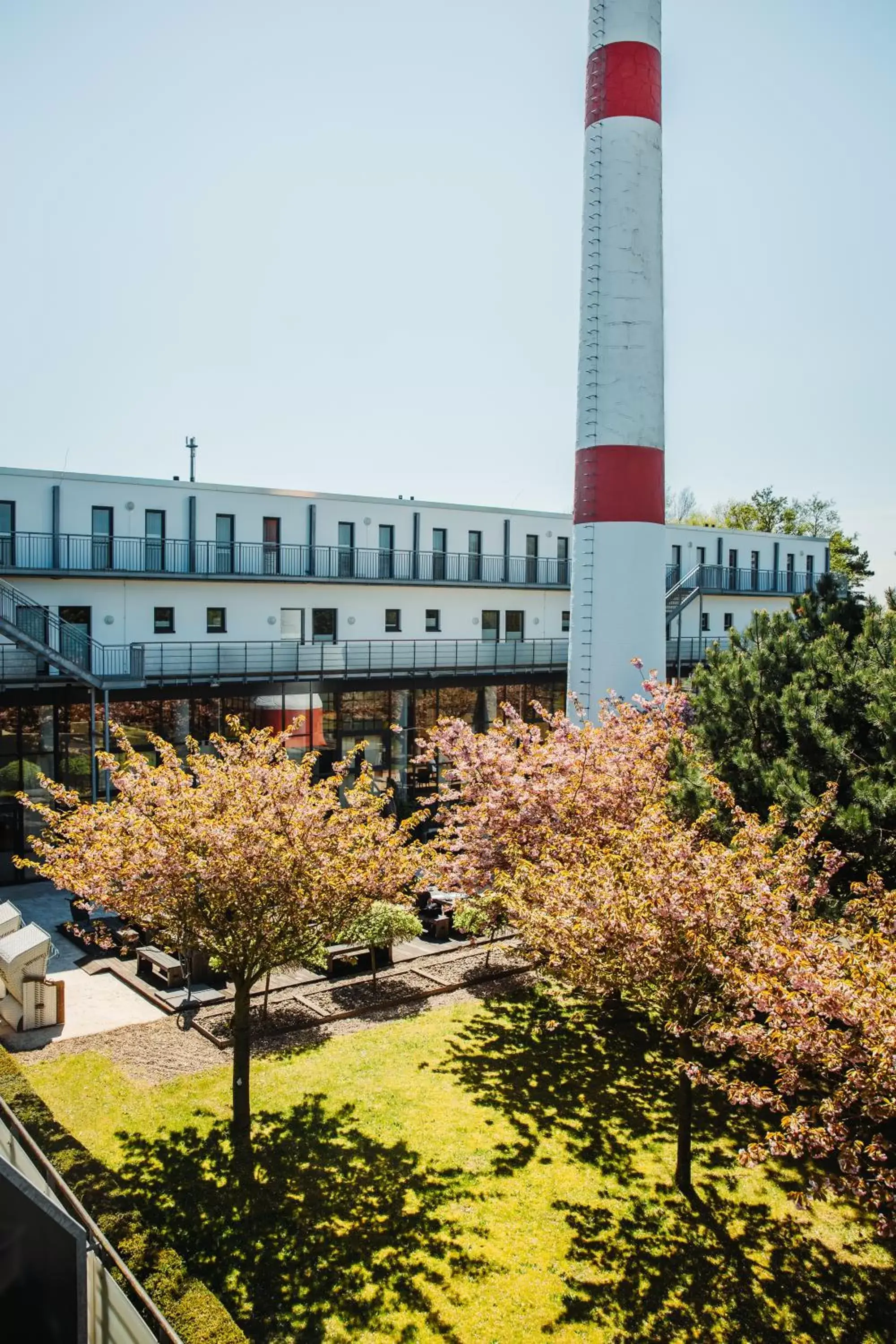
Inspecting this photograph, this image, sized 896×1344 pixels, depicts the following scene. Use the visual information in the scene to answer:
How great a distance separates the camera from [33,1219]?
667 centimetres

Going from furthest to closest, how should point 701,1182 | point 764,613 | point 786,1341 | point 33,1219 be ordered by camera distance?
point 764,613 < point 701,1182 < point 786,1341 < point 33,1219

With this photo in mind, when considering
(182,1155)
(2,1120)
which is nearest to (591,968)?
(182,1155)

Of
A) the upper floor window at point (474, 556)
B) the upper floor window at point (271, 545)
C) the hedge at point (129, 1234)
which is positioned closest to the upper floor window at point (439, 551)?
the upper floor window at point (474, 556)

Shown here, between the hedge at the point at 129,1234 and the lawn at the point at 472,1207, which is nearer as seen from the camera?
the hedge at the point at 129,1234

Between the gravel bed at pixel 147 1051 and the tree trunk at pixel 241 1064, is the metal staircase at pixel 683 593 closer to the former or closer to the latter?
the gravel bed at pixel 147 1051

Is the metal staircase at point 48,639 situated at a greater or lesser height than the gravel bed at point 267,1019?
greater

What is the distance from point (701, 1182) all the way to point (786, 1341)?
103 inches

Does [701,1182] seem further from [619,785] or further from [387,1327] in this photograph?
[619,785]

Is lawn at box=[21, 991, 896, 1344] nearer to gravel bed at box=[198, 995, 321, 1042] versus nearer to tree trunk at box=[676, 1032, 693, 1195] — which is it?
tree trunk at box=[676, 1032, 693, 1195]

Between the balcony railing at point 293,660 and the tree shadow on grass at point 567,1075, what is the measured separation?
12.8 metres

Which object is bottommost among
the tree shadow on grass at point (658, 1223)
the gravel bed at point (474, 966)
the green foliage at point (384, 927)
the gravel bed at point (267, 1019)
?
the gravel bed at point (474, 966)

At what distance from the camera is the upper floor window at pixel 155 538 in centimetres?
2566

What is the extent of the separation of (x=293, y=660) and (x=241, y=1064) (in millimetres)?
17296

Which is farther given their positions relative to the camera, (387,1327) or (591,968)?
(591,968)
